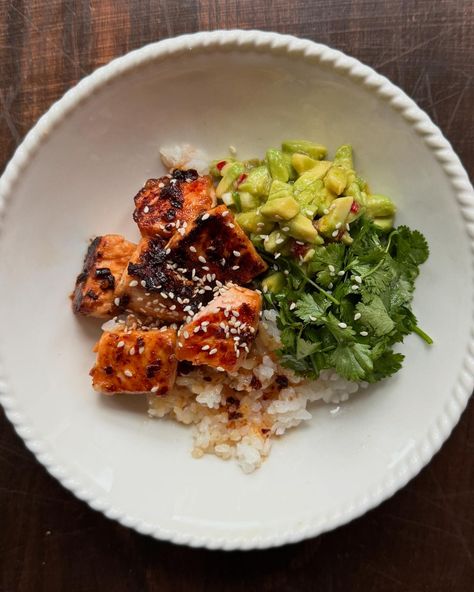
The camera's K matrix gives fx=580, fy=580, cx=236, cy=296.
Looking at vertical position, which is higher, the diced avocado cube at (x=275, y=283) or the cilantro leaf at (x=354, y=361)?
the diced avocado cube at (x=275, y=283)

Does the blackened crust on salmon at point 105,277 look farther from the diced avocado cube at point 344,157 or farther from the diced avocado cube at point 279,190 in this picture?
the diced avocado cube at point 344,157

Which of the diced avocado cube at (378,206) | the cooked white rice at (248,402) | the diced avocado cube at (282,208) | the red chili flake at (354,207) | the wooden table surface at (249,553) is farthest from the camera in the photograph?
the wooden table surface at (249,553)

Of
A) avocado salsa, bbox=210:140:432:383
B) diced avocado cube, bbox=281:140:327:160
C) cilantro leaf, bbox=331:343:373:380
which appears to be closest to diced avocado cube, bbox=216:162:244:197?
avocado salsa, bbox=210:140:432:383

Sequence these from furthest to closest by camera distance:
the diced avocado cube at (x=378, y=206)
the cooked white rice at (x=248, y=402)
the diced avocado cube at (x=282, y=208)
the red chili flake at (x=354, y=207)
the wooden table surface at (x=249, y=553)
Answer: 1. the wooden table surface at (x=249, y=553)
2. the cooked white rice at (x=248, y=402)
3. the diced avocado cube at (x=378, y=206)
4. the red chili flake at (x=354, y=207)
5. the diced avocado cube at (x=282, y=208)

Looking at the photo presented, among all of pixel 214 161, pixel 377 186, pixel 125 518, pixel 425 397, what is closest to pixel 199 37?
pixel 214 161

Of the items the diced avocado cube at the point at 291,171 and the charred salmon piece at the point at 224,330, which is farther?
the diced avocado cube at the point at 291,171

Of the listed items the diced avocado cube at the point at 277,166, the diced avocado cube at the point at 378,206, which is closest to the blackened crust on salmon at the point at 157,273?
the diced avocado cube at the point at 277,166

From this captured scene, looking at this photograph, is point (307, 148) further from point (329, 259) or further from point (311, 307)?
point (311, 307)

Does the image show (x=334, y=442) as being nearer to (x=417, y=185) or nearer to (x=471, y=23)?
(x=417, y=185)
